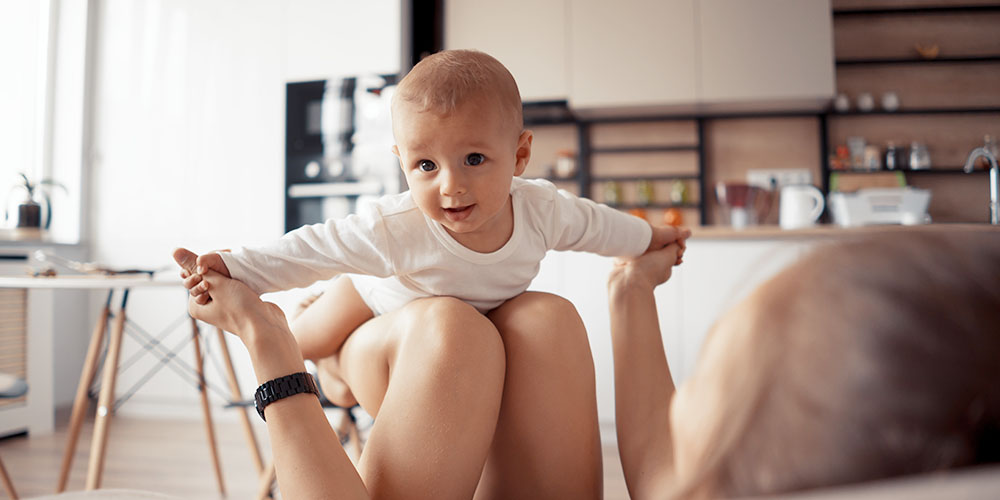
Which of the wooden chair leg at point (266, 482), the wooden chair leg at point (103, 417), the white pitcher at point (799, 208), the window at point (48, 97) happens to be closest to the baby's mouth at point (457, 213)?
the wooden chair leg at point (266, 482)

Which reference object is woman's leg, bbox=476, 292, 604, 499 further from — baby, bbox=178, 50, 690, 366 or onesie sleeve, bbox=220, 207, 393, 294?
onesie sleeve, bbox=220, 207, 393, 294

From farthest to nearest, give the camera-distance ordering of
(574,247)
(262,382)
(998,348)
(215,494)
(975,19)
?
(975,19), (215,494), (574,247), (262,382), (998,348)

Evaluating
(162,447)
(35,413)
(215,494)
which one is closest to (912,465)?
(215,494)

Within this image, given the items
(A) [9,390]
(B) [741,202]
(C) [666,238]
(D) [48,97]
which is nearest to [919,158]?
(B) [741,202]

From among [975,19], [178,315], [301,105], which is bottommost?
[178,315]

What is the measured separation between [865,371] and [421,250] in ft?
2.36

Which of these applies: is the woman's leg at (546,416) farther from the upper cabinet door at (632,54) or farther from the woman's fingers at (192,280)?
the upper cabinet door at (632,54)

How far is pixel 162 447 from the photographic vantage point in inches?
111

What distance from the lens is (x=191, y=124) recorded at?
366 cm

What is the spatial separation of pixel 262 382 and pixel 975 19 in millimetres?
4608

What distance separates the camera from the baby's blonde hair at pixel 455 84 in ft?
2.85

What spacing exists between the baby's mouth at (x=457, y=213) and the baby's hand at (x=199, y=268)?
348 millimetres

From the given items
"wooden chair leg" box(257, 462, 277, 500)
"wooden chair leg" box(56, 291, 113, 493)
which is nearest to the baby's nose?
"wooden chair leg" box(257, 462, 277, 500)

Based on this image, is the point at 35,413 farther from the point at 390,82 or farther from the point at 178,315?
the point at 390,82
